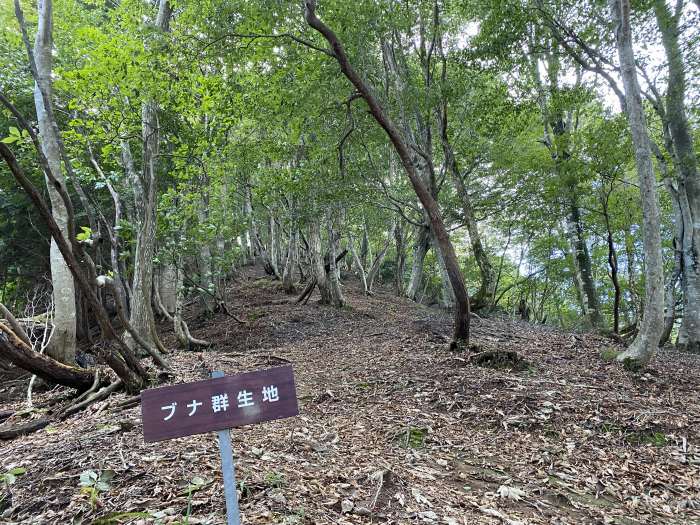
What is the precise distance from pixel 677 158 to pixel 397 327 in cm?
803

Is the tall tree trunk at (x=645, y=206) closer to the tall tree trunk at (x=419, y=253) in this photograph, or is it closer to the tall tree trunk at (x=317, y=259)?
the tall tree trunk at (x=317, y=259)

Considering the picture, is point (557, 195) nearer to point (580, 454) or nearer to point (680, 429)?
point (680, 429)

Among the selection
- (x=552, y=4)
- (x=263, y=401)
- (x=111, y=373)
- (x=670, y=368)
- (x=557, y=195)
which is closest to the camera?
(x=263, y=401)

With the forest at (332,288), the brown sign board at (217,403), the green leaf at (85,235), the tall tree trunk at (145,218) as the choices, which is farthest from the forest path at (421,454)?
the green leaf at (85,235)

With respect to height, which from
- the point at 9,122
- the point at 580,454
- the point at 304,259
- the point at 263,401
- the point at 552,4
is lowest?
the point at 580,454

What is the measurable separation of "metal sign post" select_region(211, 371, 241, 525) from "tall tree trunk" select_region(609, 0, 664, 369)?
643cm

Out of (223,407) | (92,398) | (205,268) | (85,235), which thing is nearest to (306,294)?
(205,268)

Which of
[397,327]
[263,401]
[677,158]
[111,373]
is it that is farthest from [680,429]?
[677,158]

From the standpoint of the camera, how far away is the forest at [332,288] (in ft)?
10.3

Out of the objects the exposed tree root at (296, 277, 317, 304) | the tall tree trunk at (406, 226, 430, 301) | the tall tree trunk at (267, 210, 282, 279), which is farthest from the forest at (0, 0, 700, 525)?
the tall tree trunk at (267, 210, 282, 279)

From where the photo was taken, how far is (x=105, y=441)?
3537 millimetres

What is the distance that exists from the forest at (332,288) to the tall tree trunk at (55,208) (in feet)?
0.14

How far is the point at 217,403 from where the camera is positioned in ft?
7.57

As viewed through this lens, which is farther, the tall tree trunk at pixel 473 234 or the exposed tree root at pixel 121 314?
the tall tree trunk at pixel 473 234
